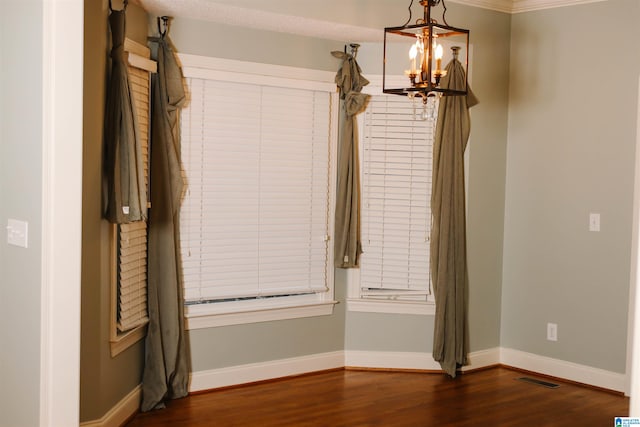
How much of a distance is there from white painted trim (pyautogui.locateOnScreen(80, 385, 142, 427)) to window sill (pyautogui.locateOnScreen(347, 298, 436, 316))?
167cm

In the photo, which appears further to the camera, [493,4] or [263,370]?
[493,4]

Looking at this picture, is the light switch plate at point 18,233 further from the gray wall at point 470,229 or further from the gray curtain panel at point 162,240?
the gray wall at point 470,229

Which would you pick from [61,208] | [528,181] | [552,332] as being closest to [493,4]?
[528,181]

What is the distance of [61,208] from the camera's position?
277cm

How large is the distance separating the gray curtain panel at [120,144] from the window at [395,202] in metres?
1.89

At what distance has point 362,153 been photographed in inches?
197

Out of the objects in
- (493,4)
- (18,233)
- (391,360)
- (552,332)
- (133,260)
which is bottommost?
(391,360)

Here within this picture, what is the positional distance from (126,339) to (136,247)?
53cm

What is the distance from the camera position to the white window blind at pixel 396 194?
4.98 metres

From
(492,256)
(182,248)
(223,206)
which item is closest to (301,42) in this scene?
(223,206)

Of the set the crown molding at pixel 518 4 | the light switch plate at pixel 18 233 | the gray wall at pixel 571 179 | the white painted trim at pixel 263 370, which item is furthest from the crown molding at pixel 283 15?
the white painted trim at pixel 263 370

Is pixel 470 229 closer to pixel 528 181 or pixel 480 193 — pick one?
pixel 480 193

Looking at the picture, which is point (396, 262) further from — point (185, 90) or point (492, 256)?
point (185, 90)

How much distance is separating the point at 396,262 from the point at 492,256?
747mm
